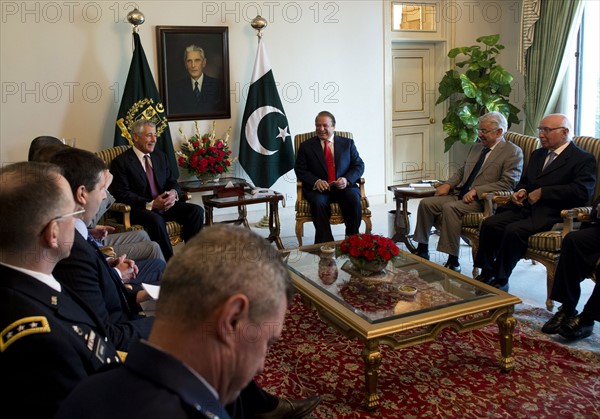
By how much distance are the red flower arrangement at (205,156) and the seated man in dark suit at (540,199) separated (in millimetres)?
2769

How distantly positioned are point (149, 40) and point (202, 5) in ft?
2.33

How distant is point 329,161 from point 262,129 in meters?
1.15

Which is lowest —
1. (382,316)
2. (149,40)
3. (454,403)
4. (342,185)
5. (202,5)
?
(454,403)

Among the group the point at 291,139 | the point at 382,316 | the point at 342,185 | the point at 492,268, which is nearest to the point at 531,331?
the point at 492,268

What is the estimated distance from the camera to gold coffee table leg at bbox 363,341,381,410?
8.74 feet

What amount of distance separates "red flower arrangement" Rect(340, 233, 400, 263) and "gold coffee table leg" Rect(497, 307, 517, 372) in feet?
2.32

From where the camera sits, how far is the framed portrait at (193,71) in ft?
20.3

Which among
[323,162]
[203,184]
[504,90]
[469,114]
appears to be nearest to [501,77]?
[504,90]

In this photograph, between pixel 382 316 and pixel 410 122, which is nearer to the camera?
pixel 382 316

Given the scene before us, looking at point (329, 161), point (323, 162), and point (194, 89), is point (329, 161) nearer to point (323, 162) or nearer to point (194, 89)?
point (323, 162)

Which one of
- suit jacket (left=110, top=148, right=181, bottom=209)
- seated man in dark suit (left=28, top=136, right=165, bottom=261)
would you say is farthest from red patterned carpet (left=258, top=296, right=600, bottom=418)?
suit jacket (left=110, top=148, right=181, bottom=209)

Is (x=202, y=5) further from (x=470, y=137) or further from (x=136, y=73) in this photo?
(x=470, y=137)

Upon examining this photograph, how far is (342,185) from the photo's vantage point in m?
5.37

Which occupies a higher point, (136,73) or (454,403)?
(136,73)
